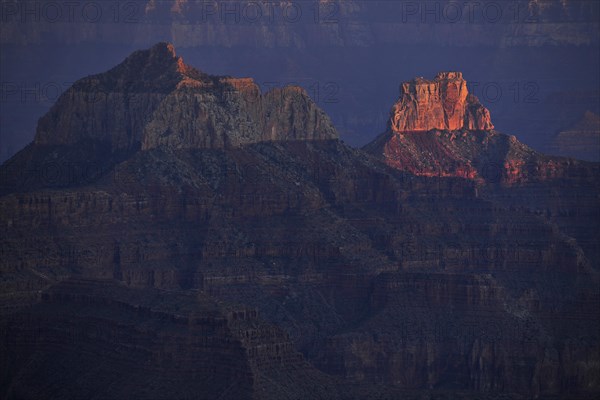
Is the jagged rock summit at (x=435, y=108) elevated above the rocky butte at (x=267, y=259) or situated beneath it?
elevated above

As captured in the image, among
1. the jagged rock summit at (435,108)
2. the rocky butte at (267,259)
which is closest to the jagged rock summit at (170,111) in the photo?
the rocky butte at (267,259)

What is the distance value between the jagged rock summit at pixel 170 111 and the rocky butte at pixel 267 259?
10cm

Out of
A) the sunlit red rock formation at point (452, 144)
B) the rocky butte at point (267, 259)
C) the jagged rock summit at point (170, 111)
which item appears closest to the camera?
the rocky butte at point (267, 259)

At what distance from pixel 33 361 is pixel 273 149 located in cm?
3023

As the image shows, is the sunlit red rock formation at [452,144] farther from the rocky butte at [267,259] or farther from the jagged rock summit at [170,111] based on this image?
the jagged rock summit at [170,111]

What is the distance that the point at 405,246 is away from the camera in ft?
486

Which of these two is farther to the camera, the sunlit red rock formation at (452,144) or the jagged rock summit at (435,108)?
the jagged rock summit at (435,108)

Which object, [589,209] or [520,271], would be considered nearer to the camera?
[520,271]

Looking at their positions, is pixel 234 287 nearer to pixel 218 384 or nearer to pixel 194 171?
pixel 194 171

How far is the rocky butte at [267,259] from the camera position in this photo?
119438 millimetres

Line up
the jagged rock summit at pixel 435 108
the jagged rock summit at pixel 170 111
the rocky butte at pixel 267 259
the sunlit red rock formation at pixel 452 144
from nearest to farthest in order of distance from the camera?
1. the rocky butte at pixel 267 259
2. the jagged rock summit at pixel 170 111
3. the sunlit red rock formation at pixel 452 144
4. the jagged rock summit at pixel 435 108

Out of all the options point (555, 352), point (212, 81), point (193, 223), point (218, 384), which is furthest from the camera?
point (212, 81)

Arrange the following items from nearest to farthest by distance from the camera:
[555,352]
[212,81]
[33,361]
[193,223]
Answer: [33,361] → [555,352] → [193,223] → [212,81]

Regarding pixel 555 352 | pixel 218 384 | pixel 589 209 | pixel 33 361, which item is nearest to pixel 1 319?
pixel 33 361
